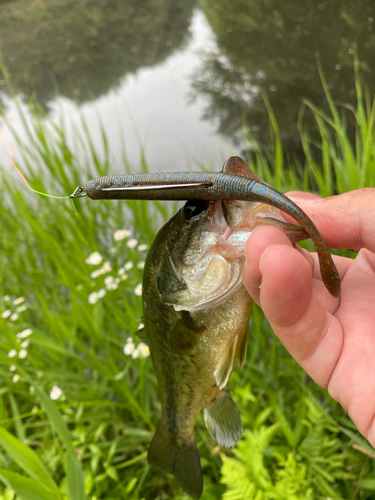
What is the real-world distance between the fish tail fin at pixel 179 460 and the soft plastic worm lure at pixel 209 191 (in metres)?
1.19

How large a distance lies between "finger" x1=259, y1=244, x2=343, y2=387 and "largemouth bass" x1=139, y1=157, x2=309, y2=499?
0.49ft

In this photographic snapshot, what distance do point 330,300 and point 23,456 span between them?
4.42 ft

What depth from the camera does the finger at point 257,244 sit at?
3.34 feet

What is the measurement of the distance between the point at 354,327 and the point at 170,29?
52.4ft

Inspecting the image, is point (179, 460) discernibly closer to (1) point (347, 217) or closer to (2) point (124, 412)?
(2) point (124, 412)

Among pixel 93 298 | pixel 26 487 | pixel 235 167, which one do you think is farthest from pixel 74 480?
pixel 235 167

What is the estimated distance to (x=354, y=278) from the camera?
1470mm

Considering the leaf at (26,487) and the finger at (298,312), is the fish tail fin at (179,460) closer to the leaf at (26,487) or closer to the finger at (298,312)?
the leaf at (26,487)

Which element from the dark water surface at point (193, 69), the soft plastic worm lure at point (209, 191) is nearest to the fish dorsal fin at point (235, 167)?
the soft plastic worm lure at point (209, 191)

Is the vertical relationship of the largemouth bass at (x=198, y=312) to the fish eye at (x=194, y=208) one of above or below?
below

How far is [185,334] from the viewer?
1.34 meters

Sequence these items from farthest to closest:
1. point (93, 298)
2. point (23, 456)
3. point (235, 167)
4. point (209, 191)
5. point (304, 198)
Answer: point (93, 298), point (304, 198), point (23, 456), point (235, 167), point (209, 191)

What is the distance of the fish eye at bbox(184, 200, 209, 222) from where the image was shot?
120cm

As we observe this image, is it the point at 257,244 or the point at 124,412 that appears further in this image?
the point at 124,412
